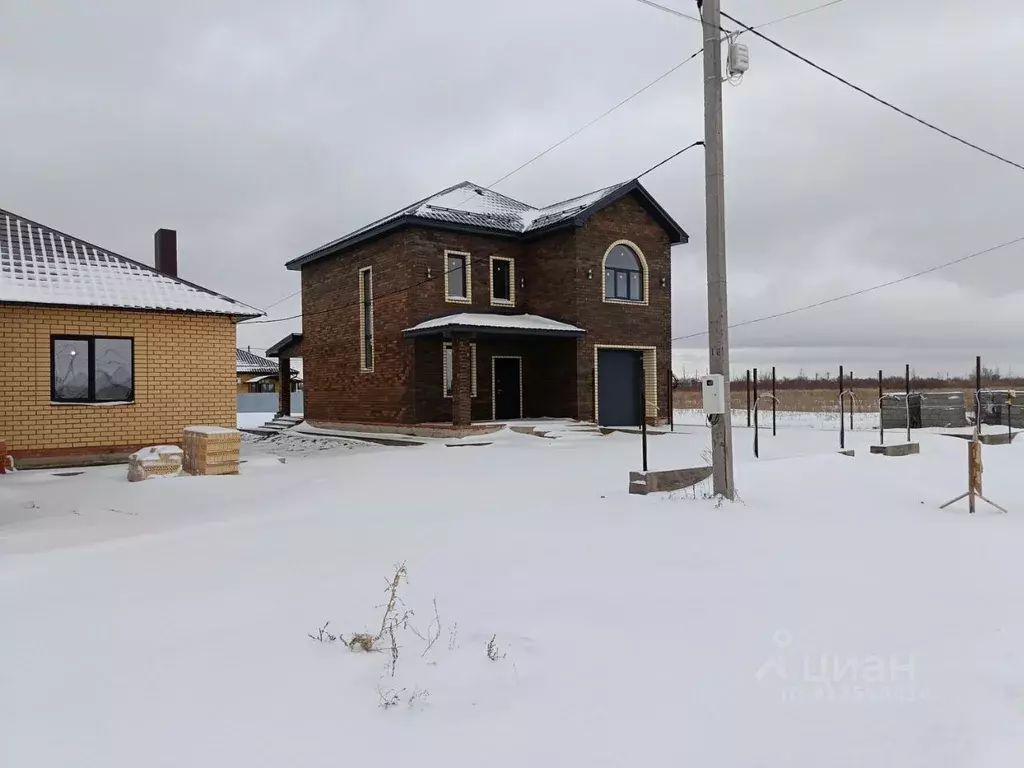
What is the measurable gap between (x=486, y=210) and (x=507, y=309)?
3.08 meters

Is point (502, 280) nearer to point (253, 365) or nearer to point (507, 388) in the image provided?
point (507, 388)

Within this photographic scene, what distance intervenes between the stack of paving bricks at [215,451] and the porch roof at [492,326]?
262 inches

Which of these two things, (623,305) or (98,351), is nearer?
(98,351)

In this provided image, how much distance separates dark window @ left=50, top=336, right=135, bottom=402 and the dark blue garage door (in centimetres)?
1200

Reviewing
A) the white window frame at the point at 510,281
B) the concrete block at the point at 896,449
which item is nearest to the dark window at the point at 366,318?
the white window frame at the point at 510,281

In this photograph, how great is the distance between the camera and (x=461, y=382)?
58.3ft

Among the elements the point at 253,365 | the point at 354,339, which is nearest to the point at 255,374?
the point at 253,365

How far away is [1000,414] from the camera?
2264cm

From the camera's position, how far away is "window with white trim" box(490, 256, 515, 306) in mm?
20719

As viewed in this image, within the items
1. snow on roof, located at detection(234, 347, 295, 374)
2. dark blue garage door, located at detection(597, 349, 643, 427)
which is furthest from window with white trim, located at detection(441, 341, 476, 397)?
snow on roof, located at detection(234, 347, 295, 374)

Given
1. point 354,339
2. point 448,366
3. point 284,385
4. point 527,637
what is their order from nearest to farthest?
point 527,637
point 448,366
point 354,339
point 284,385

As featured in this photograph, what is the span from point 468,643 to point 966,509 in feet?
22.2

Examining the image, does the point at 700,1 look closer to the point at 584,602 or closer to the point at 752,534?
the point at 752,534

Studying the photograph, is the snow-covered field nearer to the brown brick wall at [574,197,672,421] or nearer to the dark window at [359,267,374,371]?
the brown brick wall at [574,197,672,421]
